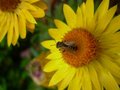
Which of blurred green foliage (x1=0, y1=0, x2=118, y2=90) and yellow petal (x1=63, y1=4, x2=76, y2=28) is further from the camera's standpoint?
blurred green foliage (x1=0, y1=0, x2=118, y2=90)

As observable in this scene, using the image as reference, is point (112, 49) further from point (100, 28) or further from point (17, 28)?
point (17, 28)

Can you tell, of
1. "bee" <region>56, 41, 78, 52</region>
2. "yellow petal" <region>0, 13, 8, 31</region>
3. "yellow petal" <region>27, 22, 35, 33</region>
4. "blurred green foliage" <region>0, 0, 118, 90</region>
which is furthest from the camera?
"blurred green foliage" <region>0, 0, 118, 90</region>

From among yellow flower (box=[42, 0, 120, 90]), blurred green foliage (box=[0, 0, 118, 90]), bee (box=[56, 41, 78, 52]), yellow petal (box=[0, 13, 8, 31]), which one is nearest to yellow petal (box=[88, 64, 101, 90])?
yellow flower (box=[42, 0, 120, 90])

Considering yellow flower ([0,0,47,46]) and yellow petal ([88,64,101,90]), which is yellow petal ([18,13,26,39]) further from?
yellow petal ([88,64,101,90])

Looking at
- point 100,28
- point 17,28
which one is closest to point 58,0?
point 17,28

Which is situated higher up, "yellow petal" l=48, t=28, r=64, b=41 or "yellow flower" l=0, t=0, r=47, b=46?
"yellow flower" l=0, t=0, r=47, b=46

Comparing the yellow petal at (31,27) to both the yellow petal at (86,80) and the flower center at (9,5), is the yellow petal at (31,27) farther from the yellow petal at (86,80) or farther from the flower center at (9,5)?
the yellow petal at (86,80)
